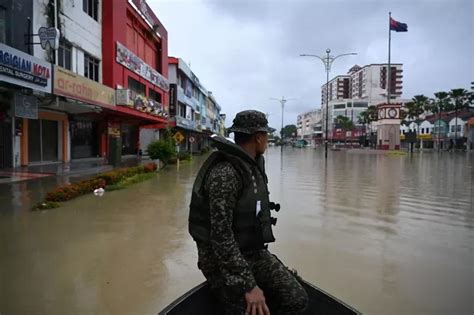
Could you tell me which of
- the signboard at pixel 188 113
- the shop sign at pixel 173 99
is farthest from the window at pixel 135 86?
the signboard at pixel 188 113

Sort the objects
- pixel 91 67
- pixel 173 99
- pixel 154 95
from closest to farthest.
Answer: pixel 91 67
pixel 154 95
pixel 173 99

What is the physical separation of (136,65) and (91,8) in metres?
5.47

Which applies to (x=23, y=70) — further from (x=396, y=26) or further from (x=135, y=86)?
(x=396, y=26)

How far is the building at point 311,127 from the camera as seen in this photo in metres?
141

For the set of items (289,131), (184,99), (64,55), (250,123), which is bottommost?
(250,123)

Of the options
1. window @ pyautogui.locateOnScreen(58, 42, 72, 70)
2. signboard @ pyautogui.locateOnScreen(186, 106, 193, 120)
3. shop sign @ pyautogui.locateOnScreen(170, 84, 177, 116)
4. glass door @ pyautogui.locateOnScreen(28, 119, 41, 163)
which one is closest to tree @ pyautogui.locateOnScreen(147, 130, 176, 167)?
glass door @ pyautogui.locateOnScreen(28, 119, 41, 163)

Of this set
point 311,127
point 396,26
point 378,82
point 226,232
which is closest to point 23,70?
point 226,232

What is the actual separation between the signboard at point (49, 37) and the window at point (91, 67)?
20.4 feet

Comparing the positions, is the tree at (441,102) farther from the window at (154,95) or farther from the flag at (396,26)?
the window at (154,95)

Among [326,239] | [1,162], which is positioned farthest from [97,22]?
[326,239]

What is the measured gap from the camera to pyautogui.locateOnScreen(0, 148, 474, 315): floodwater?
3943 millimetres

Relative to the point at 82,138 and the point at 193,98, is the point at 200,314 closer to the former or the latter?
the point at 82,138

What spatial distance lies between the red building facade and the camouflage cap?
21224mm

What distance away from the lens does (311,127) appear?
525 feet
